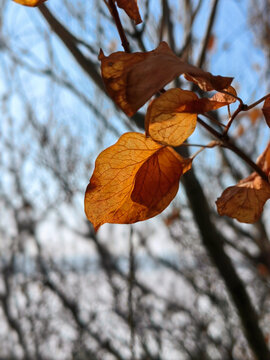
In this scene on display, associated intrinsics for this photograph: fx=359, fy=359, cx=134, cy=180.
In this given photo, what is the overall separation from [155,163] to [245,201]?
8 centimetres

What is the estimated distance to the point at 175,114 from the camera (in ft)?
0.78

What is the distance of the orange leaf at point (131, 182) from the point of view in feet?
0.85

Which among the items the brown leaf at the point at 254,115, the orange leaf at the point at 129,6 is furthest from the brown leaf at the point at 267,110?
the brown leaf at the point at 254,115

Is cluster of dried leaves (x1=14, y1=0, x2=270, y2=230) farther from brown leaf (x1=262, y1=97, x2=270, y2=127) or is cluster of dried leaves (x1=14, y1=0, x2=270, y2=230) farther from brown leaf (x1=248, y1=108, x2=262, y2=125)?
brown leaf (x1=248, y1=108, x2=262, y2=125)

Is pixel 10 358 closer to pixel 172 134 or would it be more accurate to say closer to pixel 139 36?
pixel 139 36

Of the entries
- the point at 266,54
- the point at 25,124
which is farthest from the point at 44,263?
the point at 266,54

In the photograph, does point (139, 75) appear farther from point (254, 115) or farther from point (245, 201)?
point (254, 115)

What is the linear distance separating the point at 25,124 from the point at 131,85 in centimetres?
218

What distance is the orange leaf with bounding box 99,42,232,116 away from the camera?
0.18 m

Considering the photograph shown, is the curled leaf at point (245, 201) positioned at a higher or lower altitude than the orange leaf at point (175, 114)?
lower

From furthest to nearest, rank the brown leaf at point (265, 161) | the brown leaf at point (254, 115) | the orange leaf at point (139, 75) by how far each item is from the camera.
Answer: the brown leaf at point (254, 115) → the brown leaf at point (265, 161) → the orange leaf at point (139, 75)

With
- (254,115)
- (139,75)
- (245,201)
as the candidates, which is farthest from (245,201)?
(254,115)

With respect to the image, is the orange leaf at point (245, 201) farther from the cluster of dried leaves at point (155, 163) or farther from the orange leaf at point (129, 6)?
the orange leaf at point (129, 6)

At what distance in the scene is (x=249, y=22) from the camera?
188 centimetres
